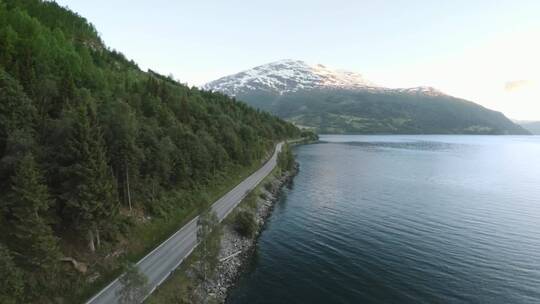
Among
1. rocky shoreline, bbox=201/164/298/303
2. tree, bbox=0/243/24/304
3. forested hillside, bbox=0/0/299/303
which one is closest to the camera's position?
tree, bbox=0/243/24/304

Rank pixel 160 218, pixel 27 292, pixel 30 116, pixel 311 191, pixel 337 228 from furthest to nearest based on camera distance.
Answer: pixel 311 191 → pixel 337 228 → pixel 160 218 → pixel 30 116 → pixel 27 292

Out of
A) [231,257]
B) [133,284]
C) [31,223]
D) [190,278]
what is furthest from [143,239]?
[133,284]

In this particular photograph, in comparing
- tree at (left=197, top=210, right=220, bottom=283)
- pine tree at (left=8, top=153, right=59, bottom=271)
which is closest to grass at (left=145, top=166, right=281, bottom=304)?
tree at (left=197, top=210, right=220, bottom=283)

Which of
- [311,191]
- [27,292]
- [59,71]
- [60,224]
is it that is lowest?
[311,191]

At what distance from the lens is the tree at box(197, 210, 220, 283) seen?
1393 inches

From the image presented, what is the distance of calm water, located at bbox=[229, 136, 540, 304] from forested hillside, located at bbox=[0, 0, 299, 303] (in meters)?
18.2

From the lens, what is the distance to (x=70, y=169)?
102ft

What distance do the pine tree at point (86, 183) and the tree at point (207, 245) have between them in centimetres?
1076

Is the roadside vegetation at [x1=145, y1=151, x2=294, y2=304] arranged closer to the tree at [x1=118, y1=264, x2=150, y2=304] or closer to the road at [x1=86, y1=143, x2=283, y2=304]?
the road at [x1=86, y1=143, x2=283, y2=304]

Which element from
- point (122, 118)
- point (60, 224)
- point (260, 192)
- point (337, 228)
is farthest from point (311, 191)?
point (60, 224)

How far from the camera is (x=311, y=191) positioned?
9219 centimetres

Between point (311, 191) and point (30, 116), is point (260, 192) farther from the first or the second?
point (30, 116)

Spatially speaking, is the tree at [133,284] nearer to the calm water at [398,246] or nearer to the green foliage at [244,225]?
the calm water at [398,246]

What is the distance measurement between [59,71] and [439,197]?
104 meters
